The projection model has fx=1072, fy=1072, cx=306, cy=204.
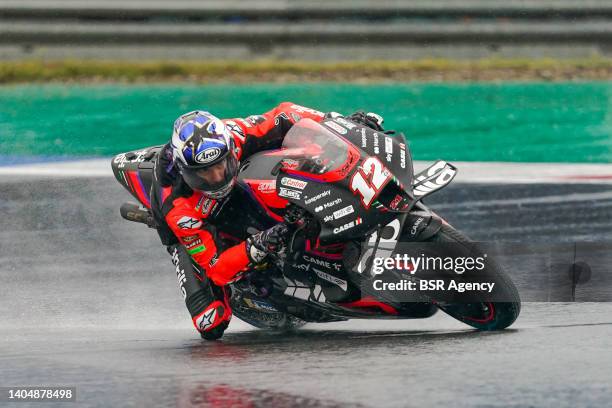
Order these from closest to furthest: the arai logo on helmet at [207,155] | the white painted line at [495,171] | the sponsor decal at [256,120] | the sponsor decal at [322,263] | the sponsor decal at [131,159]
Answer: the arai logo on helmet at [207,155], the sponsor decal at [322,263], the sponsor decal at [256,120], the sponsor decal at [131,159], the white painted line at [495,171]

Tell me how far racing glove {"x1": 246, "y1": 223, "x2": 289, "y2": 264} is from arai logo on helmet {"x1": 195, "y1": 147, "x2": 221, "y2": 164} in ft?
1.53

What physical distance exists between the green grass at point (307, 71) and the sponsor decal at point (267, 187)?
839cm

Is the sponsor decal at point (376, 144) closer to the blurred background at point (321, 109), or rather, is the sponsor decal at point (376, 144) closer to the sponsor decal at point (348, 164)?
the sponsor decal at point (348, 164)

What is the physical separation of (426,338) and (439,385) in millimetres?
1093

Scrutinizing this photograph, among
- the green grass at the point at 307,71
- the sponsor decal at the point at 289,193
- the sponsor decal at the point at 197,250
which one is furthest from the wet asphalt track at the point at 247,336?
the green grass at the point at 307,71

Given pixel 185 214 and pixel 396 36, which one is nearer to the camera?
pixel 185 214

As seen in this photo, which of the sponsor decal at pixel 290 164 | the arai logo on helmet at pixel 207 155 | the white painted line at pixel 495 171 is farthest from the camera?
the white painted line at pixel 495 171

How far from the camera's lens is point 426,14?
13.9m

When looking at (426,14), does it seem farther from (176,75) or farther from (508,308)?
(508,308)

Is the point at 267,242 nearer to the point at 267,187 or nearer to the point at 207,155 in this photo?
the point at 267,187

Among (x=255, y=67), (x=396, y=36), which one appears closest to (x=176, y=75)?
(x=255, y=67)

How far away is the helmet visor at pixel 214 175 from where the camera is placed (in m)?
5.50

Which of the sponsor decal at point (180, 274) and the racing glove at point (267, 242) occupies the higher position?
the racing glove at point (267, 242)

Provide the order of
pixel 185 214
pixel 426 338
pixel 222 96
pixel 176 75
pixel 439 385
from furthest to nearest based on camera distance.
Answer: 1. pixel 176 75
2. pixel 222 96
3. pixel 185 214
4. pixel 426 338
5. pixel 439 385
